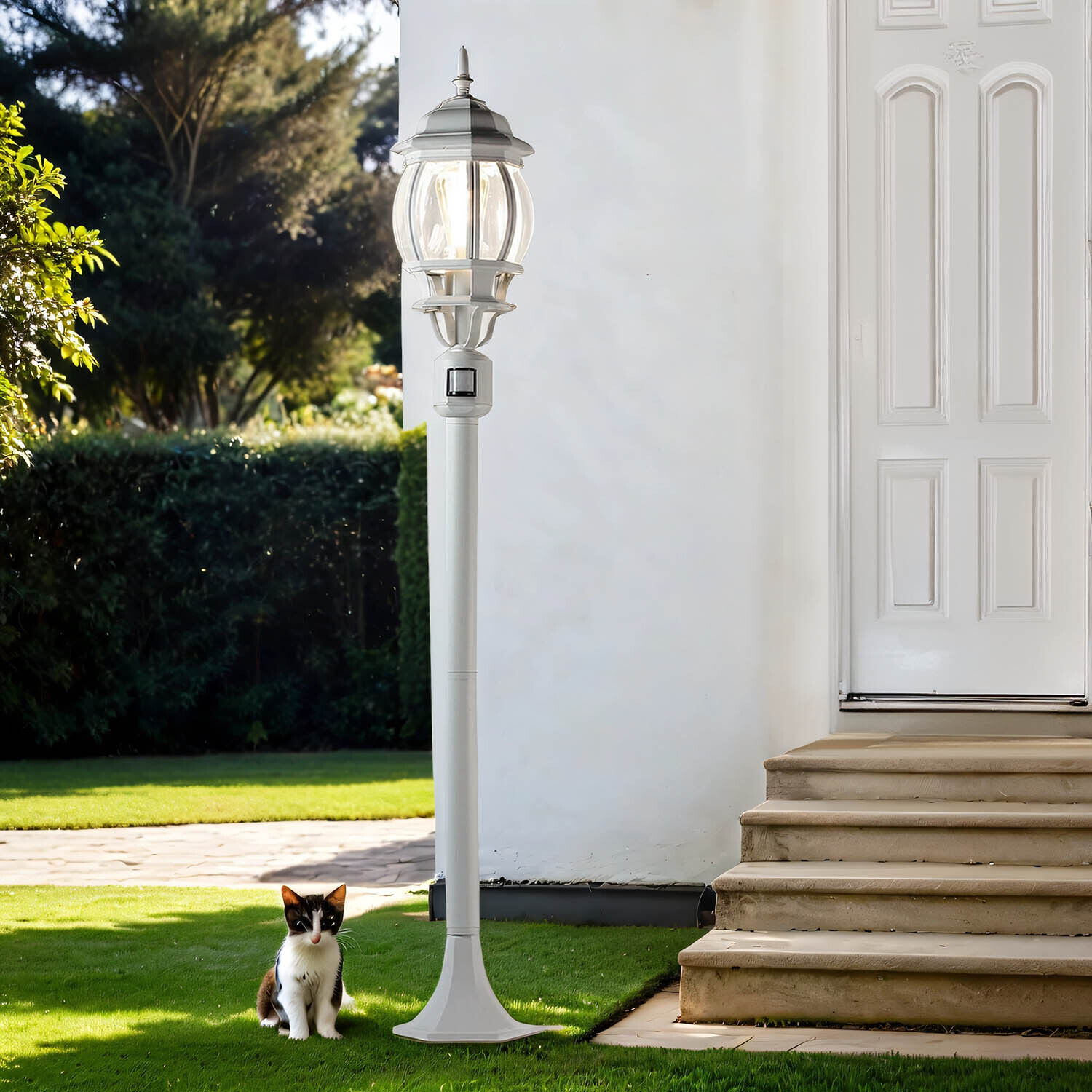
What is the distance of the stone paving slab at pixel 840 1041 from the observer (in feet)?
11.6

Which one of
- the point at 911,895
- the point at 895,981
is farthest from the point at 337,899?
the point at 911,895

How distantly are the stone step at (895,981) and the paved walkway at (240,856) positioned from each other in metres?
2.31

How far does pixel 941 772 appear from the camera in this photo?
457 centimetres

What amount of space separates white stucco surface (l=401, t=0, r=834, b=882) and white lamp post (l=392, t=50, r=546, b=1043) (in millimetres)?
1541

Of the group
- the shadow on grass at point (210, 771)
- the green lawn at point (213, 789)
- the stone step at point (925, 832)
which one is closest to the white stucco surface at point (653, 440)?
the stone step at point (925, 832)

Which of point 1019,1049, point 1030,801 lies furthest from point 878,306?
point 1019,1049

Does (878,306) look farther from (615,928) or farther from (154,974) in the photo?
(154,974)

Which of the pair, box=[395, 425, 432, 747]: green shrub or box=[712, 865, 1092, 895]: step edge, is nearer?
box=[712, 865, 1092, 895]: step edge

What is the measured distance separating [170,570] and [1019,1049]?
878 centimetres

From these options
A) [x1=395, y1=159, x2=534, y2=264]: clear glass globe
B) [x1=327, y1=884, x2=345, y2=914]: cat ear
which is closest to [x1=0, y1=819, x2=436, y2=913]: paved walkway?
[x1=327, y1=884, x2=345, y2=914]: cat ear

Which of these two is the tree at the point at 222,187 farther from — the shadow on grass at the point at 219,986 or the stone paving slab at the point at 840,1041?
the stone paving slab at the point at 840,1041

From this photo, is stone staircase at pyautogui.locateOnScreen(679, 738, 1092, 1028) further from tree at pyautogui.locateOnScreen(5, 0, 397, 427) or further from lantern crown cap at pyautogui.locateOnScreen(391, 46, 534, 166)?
tree at pyautogui.locateOnScreen(5, 0, 397, 427)

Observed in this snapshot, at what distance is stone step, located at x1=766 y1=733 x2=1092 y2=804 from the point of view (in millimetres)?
4461

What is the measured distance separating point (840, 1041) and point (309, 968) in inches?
55.0
